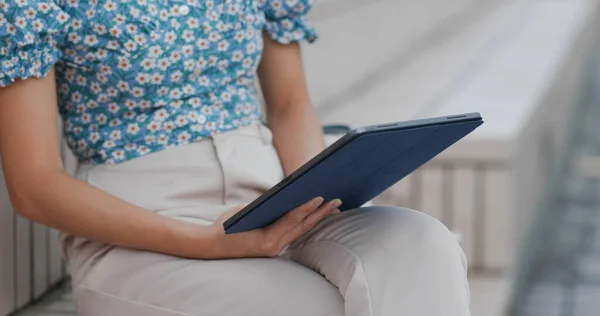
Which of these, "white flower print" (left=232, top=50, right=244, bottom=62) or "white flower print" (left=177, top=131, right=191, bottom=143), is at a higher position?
"white flower print" (left=232, top=50, right=244, bottom=62)

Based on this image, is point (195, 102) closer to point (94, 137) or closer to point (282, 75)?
point (94, 137)

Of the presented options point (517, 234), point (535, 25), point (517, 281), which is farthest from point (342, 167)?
point (535, 25)

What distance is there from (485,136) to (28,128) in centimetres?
166

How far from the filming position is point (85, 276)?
1.68m

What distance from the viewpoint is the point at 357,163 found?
1452 mm

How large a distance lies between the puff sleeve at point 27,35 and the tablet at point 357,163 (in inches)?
14.8

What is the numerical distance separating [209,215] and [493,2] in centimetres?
557

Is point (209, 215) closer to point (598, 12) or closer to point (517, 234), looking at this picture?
point (517, 234)

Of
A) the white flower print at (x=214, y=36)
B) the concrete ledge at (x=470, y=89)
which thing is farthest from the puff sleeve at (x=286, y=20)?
the concrete ledge at (x=470, y=89)

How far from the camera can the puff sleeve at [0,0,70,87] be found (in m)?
1.53

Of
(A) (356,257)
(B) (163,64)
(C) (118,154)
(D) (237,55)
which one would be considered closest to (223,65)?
(D) (237,55)

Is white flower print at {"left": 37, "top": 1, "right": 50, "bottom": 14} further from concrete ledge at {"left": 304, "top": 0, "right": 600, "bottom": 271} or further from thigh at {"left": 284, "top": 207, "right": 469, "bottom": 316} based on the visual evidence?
concrete ledge at {"left": 304, "top": 0, "right": 600, "bottom": 271}

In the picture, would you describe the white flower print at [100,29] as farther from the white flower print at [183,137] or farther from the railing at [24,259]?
the railing at [24,259]

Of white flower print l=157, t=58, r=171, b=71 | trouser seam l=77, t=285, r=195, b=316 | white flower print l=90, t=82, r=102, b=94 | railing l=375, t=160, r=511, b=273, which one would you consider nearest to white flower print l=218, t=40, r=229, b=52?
white flower print l=157, t=58, r=171, b=71
